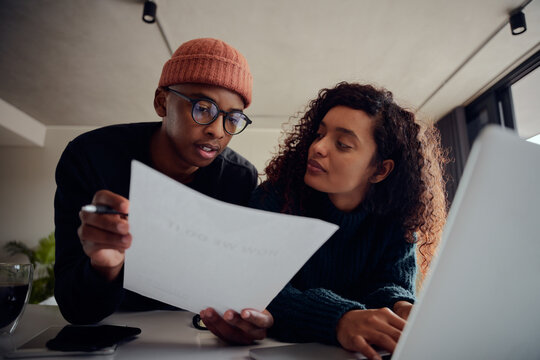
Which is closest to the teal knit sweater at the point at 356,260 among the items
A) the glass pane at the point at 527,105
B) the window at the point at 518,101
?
the window at the point at 518,101

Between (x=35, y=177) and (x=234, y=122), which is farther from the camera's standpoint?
(x=35, y=177)

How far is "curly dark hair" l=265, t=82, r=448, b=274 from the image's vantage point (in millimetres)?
1078

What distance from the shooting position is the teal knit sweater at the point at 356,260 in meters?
0.83

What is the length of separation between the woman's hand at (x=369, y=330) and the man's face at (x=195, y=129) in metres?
0.68

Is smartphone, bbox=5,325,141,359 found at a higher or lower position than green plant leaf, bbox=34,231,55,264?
higher

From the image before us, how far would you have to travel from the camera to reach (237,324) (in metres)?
0.57

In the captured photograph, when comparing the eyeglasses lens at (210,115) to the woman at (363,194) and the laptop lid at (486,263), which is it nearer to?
the woman at (363,194)

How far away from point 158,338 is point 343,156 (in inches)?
27.5

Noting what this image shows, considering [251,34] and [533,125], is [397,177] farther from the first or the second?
[533,125]

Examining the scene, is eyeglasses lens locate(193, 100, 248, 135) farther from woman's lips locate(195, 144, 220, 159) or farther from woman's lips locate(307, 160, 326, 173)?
woman's lips locate(307, 160, 326, 173)

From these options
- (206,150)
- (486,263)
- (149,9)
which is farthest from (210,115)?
(149,9)

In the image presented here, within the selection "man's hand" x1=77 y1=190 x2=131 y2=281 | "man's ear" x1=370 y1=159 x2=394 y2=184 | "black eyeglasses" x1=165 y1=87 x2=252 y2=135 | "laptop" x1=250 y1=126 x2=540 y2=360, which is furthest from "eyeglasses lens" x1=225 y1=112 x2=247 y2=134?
"laptop" x1=250 y1=126 x2=540 y2=360

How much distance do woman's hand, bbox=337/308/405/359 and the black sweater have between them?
1.46 feet

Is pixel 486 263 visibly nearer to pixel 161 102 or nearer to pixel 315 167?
pixel 315 167
